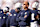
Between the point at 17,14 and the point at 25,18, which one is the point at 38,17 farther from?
the point at 17,14

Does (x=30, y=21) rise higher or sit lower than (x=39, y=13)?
lower

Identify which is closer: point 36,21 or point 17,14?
point 36,21

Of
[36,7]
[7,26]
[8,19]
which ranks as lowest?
[7,26]

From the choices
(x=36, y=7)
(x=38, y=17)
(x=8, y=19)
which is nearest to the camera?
(x=38, y=17)

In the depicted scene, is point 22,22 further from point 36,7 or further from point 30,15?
point 36,7

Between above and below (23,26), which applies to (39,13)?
above

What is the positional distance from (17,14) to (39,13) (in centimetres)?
37

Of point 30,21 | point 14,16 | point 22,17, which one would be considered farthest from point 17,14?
point 30,21

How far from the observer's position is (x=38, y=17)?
147 centimetres

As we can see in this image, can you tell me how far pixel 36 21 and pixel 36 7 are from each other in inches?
10.2

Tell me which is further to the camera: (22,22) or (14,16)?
(14,16)

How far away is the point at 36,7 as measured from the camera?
1.64m

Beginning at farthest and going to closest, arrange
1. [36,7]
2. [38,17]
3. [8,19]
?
[8,19] < [36,7] < [38,17]

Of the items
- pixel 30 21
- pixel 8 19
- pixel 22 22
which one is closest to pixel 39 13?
pixel 30 21
